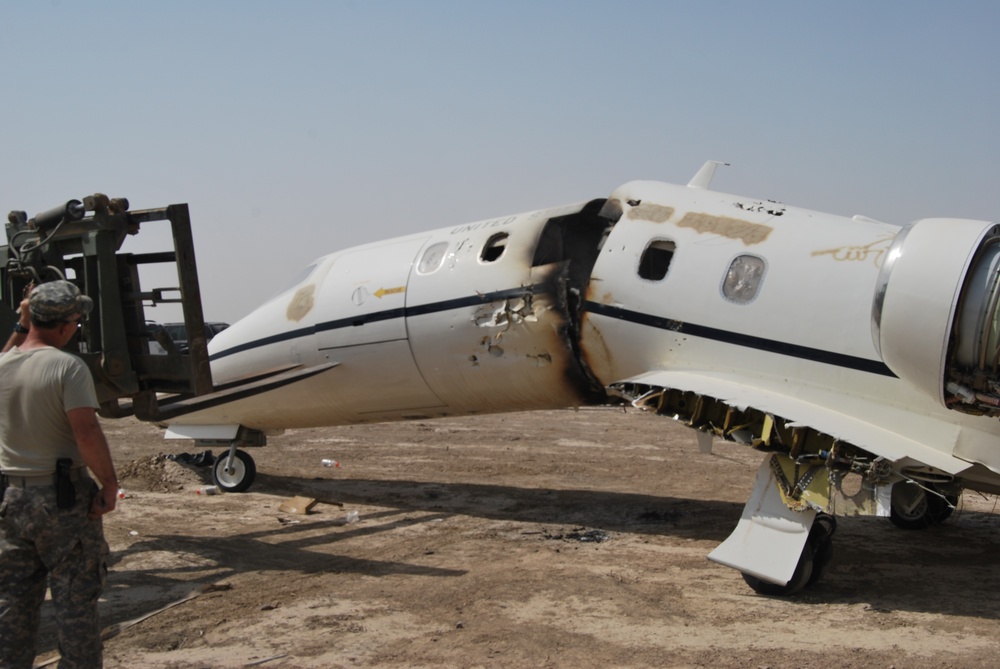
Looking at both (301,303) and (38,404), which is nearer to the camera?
(38,404)

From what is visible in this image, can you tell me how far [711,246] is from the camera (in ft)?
28.3

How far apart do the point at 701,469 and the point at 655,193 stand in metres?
6.20

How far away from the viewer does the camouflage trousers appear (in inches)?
181

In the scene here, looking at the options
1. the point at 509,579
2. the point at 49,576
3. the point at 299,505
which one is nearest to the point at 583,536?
the point at 509,579

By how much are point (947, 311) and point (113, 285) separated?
6.92 metres

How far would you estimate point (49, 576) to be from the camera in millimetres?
4734

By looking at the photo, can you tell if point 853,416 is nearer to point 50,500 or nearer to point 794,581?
point 794,581

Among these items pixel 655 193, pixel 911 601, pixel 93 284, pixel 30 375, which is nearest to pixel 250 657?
pixel 30 375

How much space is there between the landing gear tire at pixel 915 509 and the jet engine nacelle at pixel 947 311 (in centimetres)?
401

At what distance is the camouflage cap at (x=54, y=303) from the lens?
4.83 metres

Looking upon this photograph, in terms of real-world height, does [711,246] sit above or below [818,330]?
above

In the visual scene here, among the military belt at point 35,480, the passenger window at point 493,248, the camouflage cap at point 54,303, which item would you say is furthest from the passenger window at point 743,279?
the military belt at point 35,480

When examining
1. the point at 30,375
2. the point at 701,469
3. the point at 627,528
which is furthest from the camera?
the point at 701,469

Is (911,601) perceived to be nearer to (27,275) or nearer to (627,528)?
(627,528)
